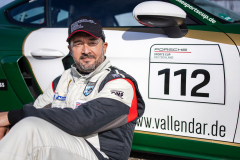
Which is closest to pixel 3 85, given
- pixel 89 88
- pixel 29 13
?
pixel 29 13

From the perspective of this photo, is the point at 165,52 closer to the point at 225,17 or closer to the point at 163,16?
the point at 163,16

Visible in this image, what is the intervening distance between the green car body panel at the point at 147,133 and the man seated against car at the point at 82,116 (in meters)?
0.46

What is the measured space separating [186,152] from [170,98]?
40 cm

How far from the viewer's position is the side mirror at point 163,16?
1.42 meters

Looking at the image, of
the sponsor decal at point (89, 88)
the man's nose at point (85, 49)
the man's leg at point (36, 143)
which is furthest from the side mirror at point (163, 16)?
the man's leg at point (36, 143)

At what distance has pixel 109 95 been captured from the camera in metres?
1.08

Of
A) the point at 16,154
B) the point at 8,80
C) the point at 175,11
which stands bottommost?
the point at 16,154

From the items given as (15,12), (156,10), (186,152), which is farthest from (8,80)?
(186,152)

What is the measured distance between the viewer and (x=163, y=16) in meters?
1.44

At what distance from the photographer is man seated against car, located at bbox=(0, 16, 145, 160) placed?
2.95 feet

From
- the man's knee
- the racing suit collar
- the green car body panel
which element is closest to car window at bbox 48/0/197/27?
the green car body panel

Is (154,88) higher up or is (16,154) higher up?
(154,88)

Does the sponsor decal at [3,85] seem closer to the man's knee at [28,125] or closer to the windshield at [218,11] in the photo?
the man's knee at [28,125]

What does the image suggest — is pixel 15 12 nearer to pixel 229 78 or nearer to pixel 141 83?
pixel 141 83
